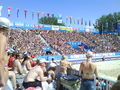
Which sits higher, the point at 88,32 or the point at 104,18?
the point at 104,18

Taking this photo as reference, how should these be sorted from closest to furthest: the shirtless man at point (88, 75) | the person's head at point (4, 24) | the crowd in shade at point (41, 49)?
the person's head at point (4, 24)
the shirtless man at point (88, 75)
the crowd in shade at point (41, 49)

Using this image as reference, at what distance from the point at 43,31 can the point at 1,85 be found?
40.3 metres

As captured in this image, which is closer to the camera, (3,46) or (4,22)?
(3,46)

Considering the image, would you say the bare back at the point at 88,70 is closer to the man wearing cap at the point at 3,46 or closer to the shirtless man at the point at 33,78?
the shirtless man at the point at 33,78

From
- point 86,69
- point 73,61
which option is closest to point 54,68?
point 86,69

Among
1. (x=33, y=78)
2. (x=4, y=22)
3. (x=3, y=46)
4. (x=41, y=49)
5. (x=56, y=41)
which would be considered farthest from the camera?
(x=56, y=41)

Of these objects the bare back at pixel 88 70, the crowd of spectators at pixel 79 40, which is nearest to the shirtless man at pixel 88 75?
the bare back at pixel 88 70

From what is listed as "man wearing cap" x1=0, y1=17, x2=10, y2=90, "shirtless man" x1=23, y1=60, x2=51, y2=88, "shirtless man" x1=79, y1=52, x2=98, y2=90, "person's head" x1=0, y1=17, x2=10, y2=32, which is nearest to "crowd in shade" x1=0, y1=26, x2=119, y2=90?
"shirtless man" x1=23, y1=60, x2=51, y2=88

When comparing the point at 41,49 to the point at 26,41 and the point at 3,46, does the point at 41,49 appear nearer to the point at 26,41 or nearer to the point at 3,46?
the point at 26,41

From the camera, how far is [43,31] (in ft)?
140

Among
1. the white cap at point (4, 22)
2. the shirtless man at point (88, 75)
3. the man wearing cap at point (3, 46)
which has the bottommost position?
the shirtless man at point (88, 75)

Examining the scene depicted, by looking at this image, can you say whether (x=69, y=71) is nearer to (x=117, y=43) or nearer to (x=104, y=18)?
(x=117, y=43)

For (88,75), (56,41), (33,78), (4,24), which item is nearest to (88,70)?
(88,75)

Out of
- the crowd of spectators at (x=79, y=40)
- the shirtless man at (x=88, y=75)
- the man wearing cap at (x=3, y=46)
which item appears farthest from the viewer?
the crowd of spectators at (x=79, y=40)
